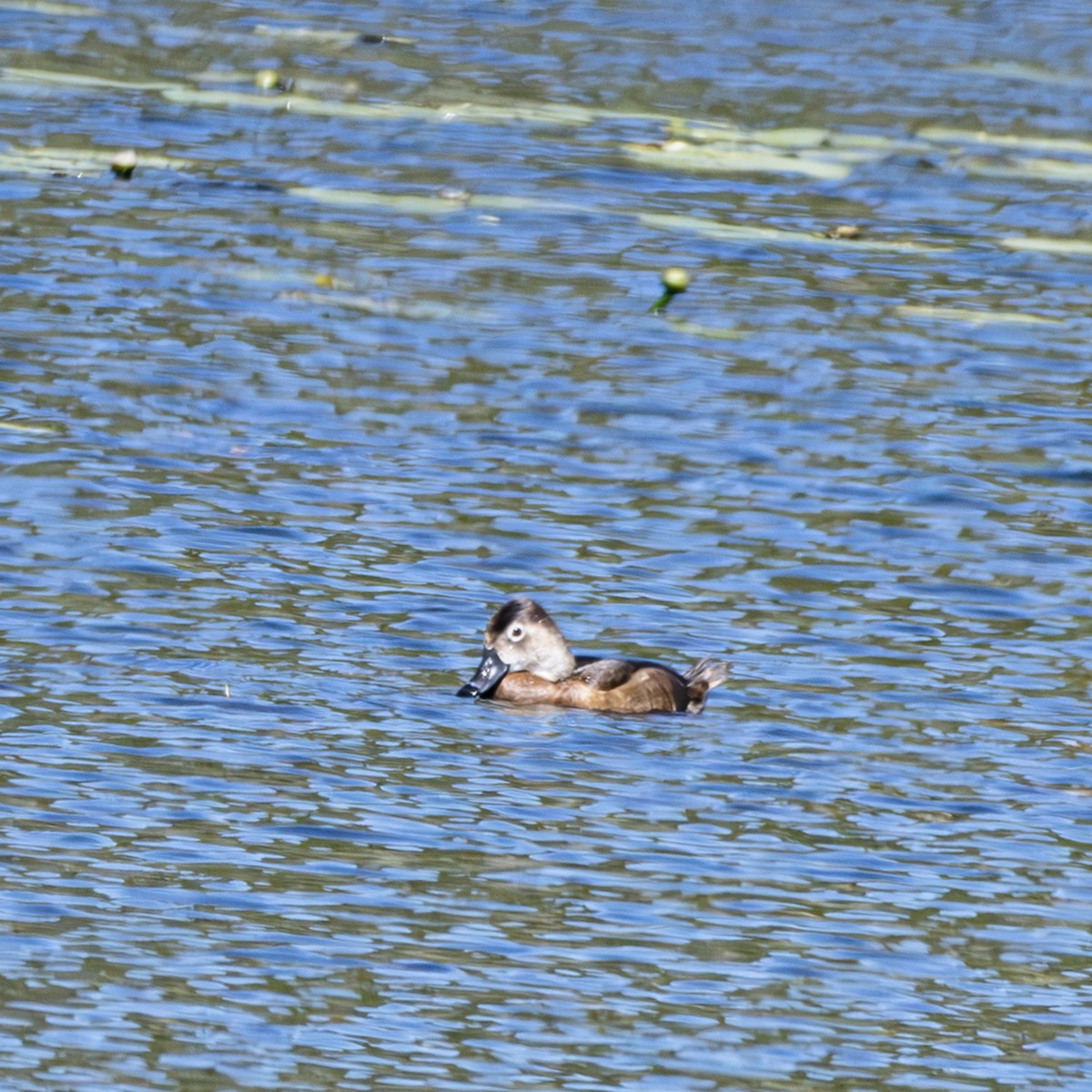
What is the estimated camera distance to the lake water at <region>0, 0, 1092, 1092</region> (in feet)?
24.8

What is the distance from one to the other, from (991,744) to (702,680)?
43.9 inches

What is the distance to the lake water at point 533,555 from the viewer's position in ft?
24.8

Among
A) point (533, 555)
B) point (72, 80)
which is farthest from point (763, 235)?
point (533, 555)

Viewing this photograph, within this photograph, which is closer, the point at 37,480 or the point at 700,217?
the point at 37,480

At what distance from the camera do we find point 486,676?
10.5 metres

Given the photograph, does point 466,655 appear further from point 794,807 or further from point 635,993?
point 635,993

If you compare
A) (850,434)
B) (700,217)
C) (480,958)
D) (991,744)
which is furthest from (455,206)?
(480,958)

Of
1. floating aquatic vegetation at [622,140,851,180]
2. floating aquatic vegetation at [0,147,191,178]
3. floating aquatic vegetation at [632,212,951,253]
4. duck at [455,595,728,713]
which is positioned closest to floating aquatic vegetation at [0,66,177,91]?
floating aquatic vegetation at [0,147,191,178]

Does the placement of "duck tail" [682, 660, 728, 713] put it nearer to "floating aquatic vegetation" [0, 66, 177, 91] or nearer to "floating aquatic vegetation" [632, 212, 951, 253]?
"floating aquatic vegetation" [632, 212, 951, 253]

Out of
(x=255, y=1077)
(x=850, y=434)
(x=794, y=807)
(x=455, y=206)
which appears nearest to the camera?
(x=255, y=1077)

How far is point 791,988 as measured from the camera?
25.2ft

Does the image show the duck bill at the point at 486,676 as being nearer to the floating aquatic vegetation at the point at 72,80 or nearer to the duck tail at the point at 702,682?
the duck tail at the point at 702,682

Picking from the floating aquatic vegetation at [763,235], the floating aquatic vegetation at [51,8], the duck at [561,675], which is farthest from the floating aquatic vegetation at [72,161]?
the duck at [561,675]

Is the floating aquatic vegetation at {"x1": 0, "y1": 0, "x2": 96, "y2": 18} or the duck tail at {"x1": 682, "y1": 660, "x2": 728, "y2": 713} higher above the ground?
the floating aquatic vegetation at {"x1": 0, "y1": 0, "x2": 96, "y2": 18}
